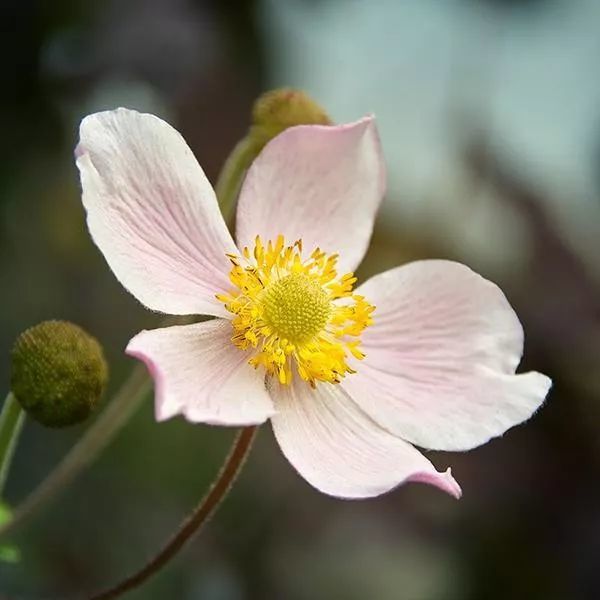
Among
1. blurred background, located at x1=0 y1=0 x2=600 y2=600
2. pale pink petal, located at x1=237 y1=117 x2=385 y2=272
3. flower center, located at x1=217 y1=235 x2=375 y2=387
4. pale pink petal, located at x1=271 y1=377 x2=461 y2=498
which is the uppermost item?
pale pink petal, located at x1=237 y1=117 x2=385 y2=272

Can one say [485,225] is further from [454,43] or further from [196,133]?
[196,133]

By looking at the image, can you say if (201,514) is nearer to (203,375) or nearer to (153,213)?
(203,375)

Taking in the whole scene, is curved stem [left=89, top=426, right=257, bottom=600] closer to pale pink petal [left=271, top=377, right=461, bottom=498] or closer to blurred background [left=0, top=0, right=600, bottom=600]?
pale pink petal [left=271, top=377, right=461, bottom=498]

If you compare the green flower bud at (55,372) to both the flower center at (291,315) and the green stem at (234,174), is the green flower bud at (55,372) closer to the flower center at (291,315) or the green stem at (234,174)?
the flower center at (291,315)

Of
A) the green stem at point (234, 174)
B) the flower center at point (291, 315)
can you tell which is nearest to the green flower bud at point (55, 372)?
the flower center at point (291, 315)

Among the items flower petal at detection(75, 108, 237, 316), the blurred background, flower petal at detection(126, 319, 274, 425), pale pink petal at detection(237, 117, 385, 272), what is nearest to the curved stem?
flower petal at detection(126, 319, 274, 425)
